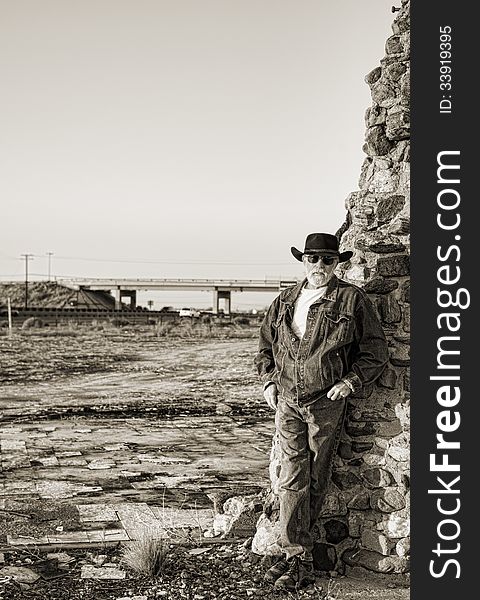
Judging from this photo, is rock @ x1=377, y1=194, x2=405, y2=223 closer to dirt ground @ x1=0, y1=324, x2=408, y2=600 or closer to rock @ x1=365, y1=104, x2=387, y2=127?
rock @ x1=365, y1=104, x2=387, y2=127

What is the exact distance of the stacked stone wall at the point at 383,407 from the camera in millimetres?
6125

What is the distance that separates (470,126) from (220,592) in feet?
10.9

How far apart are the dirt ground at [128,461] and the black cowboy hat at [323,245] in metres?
2.11

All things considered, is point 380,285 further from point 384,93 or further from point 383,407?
point 384,93

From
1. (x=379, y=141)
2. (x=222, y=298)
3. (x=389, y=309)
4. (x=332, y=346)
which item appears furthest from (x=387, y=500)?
(x=222, y=298)

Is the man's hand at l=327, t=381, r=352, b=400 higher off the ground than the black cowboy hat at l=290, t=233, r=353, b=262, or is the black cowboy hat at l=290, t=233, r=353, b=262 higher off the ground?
the black cowboy hat at l=290, t=233, r=353, b=262

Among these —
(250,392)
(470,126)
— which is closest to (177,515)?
(470,126)

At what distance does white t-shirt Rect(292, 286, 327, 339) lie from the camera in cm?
604

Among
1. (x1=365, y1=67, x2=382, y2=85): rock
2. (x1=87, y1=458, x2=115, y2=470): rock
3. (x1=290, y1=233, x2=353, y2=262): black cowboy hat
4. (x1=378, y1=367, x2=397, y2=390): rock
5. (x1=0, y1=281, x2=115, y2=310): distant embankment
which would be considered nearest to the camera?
(x1=290, y1=233, x2=353, y2=262): black cowboy hat

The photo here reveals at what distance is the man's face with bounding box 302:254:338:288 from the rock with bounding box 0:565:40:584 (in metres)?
2.74

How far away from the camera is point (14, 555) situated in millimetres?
6551

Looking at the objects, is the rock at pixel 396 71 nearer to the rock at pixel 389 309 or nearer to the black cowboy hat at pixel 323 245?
the black cowboy hat at pixel 323 245

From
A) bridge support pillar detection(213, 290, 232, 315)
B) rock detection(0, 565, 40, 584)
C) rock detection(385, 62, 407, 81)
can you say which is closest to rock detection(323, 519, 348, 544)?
rock detection(0, 565, 40, 584)

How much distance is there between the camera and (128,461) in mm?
10047
